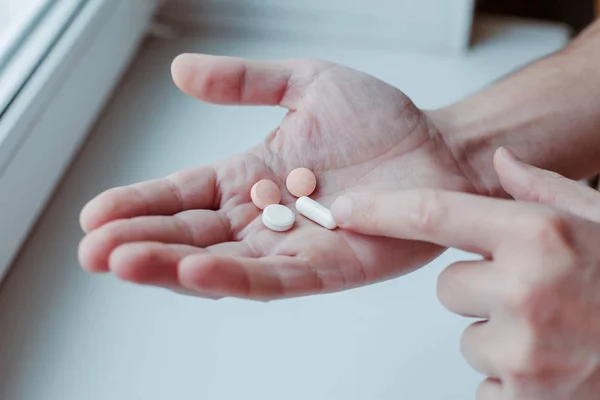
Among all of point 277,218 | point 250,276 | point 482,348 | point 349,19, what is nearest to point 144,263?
point 250,276

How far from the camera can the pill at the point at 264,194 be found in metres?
0.86

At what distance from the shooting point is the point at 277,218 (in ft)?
2.72

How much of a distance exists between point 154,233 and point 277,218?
156 mm

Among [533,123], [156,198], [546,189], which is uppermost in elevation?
[533,123]

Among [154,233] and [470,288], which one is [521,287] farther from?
[154,233]

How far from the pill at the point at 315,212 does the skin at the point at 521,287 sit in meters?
0.11

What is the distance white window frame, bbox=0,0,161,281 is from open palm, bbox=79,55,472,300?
25 cm

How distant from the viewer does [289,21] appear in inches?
56.2

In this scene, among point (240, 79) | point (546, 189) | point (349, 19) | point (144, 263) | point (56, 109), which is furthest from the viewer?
point (349, 19)

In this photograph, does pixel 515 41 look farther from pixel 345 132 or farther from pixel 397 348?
pixel 397 348

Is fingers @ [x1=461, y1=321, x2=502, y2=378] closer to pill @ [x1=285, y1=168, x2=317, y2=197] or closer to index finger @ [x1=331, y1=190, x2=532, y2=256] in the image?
index finger @ [x1=331, y1=190, x2=532, y2=256]

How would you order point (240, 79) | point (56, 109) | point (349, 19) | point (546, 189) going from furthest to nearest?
point (349, 19)
point (56, 109)
point (240, 79)
point (546, 189)

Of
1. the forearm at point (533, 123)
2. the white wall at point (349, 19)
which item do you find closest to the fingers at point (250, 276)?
the forearm at point (533, 123)

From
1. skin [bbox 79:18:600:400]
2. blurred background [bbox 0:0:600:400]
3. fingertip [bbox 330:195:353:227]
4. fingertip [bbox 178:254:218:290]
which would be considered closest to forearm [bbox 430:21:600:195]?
skin [bbox 79:18:600:400]
